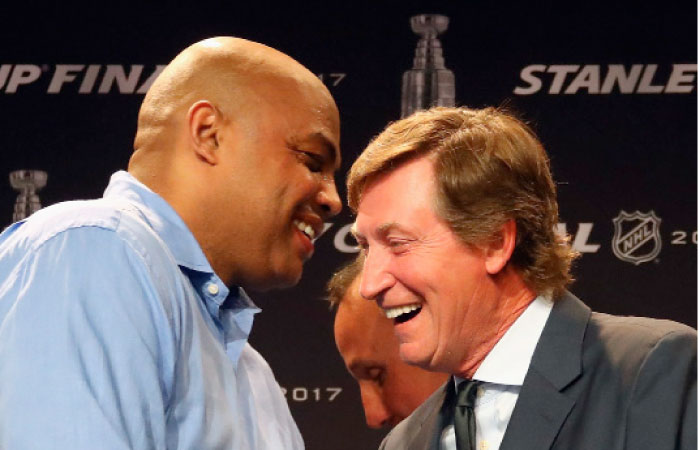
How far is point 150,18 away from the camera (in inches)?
138

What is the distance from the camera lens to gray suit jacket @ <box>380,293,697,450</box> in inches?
74.3

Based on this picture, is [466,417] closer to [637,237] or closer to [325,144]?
[325,144]

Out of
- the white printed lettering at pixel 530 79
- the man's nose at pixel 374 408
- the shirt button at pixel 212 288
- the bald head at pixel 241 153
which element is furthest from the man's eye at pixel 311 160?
the white printed lettering at pixel 530 79

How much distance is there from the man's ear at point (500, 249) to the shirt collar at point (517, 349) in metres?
0.10

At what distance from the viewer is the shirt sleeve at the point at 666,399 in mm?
1865

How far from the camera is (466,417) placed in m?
2.12

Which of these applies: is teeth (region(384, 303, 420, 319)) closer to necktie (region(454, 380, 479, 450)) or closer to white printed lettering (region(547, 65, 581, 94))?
necktie (region(454, 380, 479, 450))

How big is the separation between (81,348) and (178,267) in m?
0.36

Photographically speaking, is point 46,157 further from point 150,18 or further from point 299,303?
point 299,303

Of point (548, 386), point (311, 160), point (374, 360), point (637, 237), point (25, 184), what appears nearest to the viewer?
point (548, 386)

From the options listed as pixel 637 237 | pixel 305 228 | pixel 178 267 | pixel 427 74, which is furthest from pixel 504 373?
pixel 427 74

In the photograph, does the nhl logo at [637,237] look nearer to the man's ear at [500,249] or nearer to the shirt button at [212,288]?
the man's ear at [500,249]

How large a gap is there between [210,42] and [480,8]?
4.62 ft

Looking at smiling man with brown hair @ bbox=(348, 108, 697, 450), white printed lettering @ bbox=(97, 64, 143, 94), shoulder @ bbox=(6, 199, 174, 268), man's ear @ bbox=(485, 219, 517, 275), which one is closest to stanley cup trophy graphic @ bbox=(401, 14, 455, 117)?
white printed lettering @ bbox=(97, 64, 143, 94)
